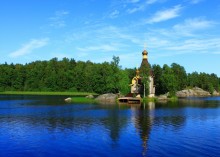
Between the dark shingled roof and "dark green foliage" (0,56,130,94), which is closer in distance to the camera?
the dark shingled roof

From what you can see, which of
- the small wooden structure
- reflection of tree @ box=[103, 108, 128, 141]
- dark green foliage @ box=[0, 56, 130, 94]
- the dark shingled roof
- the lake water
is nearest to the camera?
the lake water

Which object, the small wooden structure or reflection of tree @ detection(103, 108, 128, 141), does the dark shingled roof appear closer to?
the small wooden structure

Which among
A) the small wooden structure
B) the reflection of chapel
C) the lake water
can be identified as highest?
the reflection of chapel

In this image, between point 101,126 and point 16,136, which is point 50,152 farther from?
point 101,126

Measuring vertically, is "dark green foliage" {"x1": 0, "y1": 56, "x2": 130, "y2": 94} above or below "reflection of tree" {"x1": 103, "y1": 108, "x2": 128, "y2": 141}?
above

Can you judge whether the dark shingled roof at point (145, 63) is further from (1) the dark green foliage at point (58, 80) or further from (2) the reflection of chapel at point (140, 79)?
(1) the dark green foliage at point (58, 80)

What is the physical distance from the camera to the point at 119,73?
440ft

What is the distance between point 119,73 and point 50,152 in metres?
100

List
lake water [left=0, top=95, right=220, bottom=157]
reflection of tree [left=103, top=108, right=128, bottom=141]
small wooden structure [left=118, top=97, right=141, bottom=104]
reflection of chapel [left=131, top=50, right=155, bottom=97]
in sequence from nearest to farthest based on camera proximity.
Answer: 1. lake water [left=0, top=95, right=220, bottom=157]
2. reflection of tree [left=103, top=108, right=128, bottom=141]
3. small wooden structure [left=118, top=97, right=141, bottom=104]
4. reflection of chapel [left=131, top=50, right=155, bottom=97]

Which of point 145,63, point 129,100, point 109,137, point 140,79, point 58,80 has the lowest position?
point 109,137

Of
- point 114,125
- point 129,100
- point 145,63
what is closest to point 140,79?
point 145,63

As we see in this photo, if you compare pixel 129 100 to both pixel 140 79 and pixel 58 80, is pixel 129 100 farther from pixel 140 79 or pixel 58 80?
pixel 58 80

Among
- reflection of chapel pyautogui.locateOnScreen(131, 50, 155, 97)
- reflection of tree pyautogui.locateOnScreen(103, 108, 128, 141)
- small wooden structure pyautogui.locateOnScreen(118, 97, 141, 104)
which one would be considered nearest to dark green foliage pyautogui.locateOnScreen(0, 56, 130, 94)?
reflection of chapel pyautogui.locateOnScreen(131, 50, 155, 97)

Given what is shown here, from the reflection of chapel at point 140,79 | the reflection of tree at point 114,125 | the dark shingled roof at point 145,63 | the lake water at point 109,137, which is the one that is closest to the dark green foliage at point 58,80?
the reflection of chapel at point 140,79
